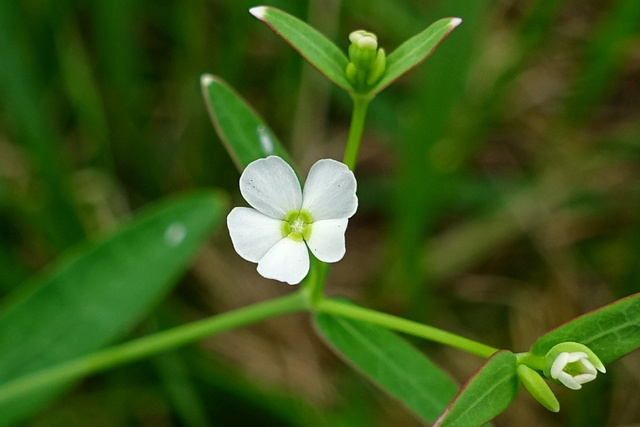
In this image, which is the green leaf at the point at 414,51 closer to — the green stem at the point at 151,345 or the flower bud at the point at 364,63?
the flower bud at the point at 364,63

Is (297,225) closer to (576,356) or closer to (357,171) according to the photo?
(576,356)

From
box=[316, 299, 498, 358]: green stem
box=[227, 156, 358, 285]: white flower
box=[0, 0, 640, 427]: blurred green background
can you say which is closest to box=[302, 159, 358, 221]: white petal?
box=[227, 156, 358, 285]: white flower

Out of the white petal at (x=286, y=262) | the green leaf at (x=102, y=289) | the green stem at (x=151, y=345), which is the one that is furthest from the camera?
the green leaf at (x=102, y=289)

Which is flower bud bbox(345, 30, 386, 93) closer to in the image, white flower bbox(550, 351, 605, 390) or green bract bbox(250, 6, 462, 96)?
green bract bbox(250, 6, 462, 96)

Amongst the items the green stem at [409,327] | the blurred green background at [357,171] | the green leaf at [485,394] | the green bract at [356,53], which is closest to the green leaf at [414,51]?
the green bract at [356,53]

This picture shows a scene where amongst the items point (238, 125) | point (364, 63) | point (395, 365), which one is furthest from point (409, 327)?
point (238, 125)

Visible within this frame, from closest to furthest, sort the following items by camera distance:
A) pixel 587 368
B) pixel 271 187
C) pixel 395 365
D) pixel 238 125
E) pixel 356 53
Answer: pixel 587 368 < pixel 271 187 < pixel 356 53 < pixel 395 365 < pixel 238 125
